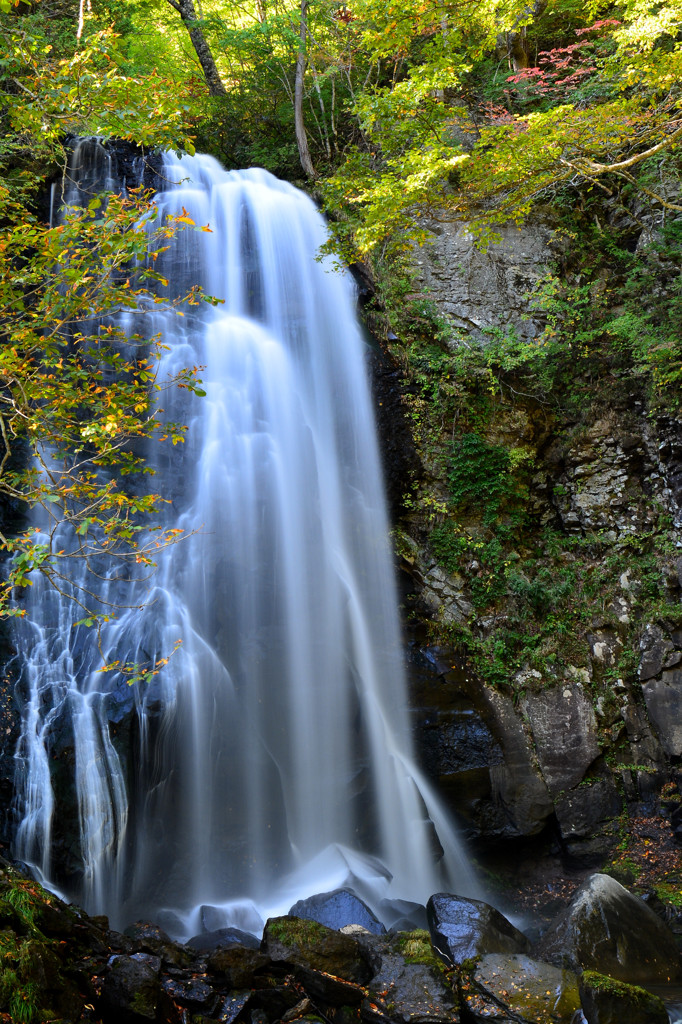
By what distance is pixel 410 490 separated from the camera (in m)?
9.66

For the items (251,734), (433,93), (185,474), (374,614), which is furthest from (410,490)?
(433,93)

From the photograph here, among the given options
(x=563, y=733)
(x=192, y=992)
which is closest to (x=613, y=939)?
(x=563, y=733)

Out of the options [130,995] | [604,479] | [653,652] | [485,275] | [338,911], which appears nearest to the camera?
[130,995]

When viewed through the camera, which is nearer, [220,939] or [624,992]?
[624,992]

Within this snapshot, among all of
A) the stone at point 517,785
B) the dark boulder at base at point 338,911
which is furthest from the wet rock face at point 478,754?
the dark boulder at base at point 338,911

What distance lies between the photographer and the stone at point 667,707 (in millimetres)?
7809

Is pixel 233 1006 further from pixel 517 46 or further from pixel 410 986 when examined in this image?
pixel 517 46

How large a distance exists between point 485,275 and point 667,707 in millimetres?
7431

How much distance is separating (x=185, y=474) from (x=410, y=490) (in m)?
3.29

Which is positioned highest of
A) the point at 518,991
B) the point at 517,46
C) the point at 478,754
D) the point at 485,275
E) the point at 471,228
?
the point at 517,46

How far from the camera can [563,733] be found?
8.16 meters

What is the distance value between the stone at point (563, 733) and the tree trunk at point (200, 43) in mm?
13905

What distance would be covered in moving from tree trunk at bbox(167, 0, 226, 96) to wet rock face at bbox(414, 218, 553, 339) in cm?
635

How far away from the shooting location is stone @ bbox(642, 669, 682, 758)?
7809 millimetres
